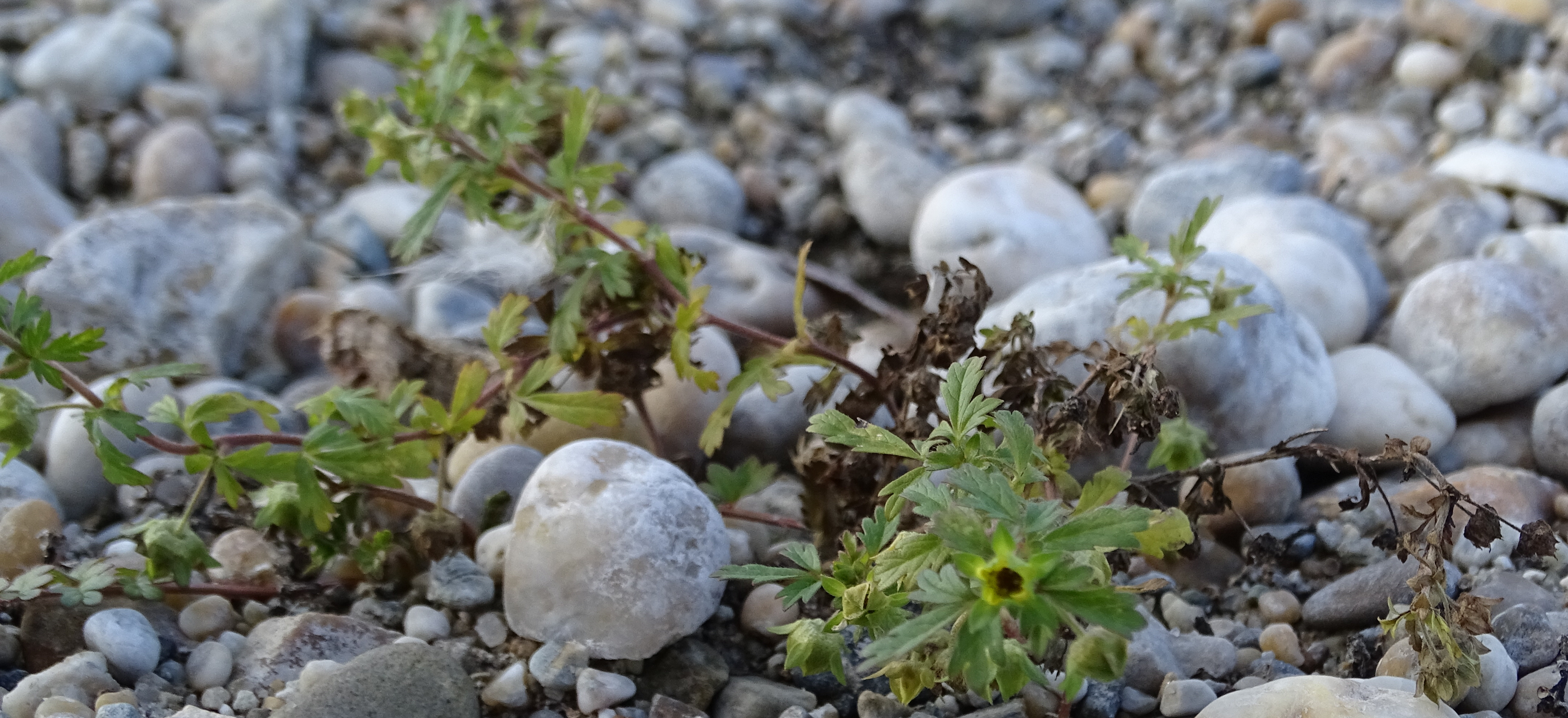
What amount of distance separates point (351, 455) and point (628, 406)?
2.86 feet

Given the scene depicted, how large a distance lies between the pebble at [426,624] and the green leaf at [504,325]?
1.80ft

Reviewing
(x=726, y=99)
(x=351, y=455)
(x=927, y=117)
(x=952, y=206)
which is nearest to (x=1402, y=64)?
(x=927, y=117)

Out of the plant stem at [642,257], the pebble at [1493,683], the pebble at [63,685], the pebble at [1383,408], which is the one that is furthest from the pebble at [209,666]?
the pebble at [1383,408]

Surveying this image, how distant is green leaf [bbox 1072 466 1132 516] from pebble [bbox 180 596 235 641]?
1721 millimetres

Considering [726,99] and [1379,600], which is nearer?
[1379,600]

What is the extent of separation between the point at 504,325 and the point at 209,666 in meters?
0.89

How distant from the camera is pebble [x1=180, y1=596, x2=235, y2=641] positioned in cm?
230

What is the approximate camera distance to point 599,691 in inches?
82.7

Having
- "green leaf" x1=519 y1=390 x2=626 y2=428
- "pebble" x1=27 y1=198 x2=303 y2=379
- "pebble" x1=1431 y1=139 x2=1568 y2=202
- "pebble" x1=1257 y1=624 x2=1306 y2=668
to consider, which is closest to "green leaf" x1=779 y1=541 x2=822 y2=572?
"green leaf" x1=519 y1=390 x2=626 y2=428

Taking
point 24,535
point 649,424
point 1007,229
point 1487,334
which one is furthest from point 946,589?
point 1007,229

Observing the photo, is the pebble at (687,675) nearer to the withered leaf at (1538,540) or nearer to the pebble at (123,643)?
the pebble at (123,643)

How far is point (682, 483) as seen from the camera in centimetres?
231

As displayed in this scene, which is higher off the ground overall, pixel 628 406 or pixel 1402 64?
pixel 1402 64

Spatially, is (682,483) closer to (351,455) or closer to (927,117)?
(351,455)
